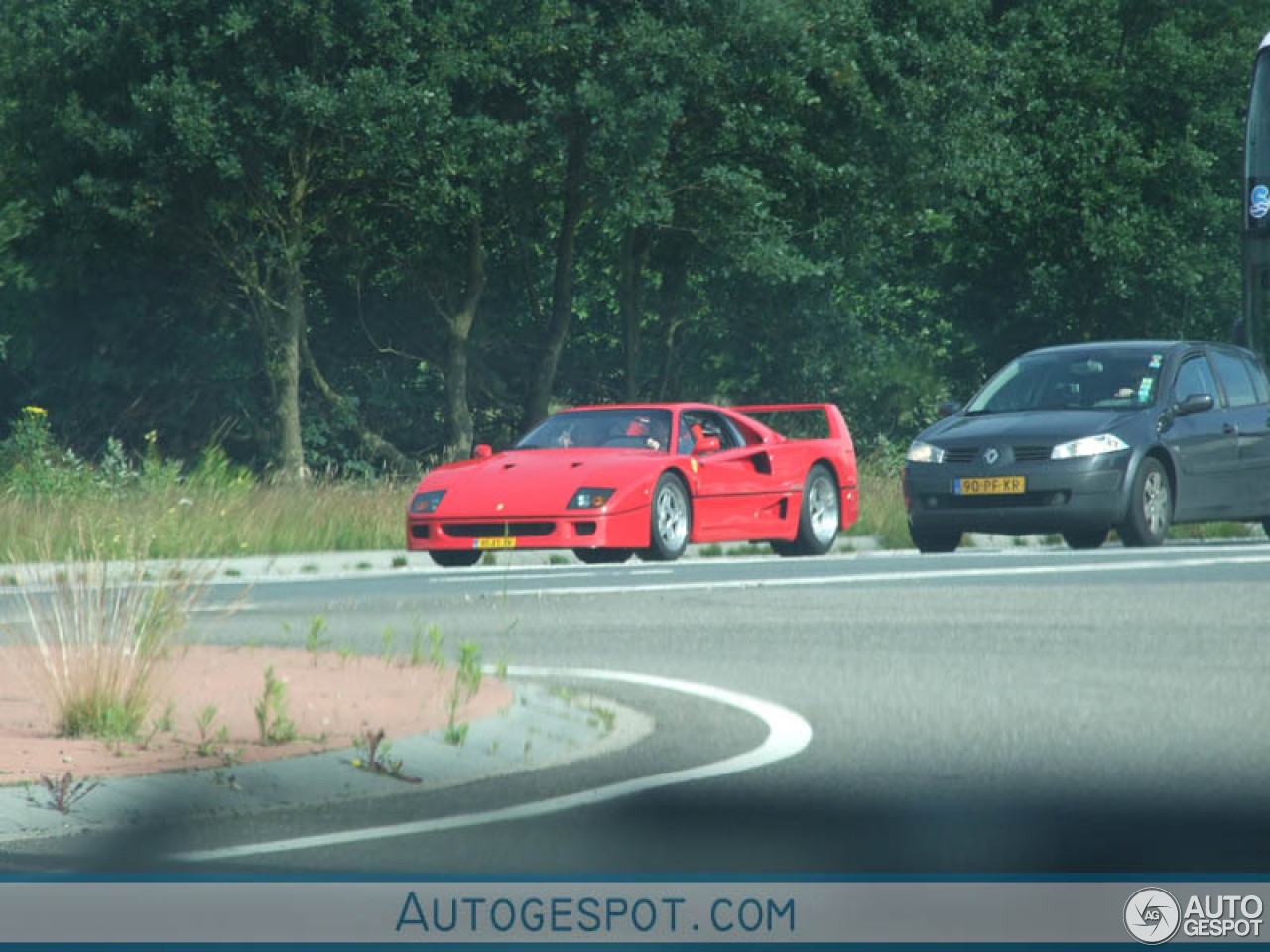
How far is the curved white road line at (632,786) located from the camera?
692cm

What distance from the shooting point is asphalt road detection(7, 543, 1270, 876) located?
22.1ft

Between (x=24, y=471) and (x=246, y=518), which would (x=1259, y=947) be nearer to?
(x=246, y=518)

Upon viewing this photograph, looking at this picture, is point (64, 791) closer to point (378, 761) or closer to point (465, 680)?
point (378, 761)

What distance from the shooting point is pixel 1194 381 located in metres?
20.6

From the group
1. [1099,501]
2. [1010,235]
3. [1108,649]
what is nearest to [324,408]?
[1010,235]

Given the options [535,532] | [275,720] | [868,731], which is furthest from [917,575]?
[275,720]

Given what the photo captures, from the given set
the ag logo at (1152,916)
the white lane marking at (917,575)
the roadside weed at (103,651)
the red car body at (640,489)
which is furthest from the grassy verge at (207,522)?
the ag logo at (1152,916)

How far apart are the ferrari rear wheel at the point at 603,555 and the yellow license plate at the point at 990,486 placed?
8.97 feet

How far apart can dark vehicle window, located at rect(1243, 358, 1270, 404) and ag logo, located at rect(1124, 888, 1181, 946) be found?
54.6ft

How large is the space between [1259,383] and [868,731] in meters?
13.5

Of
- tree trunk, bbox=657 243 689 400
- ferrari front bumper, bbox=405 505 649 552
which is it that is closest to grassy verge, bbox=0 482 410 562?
ferrari front bumper, bbox=405 505 649 552

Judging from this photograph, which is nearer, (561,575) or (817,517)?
(561,575)

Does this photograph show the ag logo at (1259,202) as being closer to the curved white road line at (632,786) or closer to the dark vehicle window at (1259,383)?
the dark vehicle window at (1259,383)

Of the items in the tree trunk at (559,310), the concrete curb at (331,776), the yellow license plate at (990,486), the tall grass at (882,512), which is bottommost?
the tall grass at (882,512)
